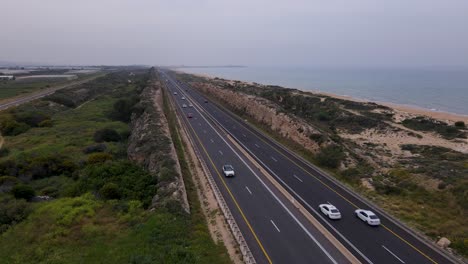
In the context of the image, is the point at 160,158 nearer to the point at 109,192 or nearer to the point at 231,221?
the point at 109,192

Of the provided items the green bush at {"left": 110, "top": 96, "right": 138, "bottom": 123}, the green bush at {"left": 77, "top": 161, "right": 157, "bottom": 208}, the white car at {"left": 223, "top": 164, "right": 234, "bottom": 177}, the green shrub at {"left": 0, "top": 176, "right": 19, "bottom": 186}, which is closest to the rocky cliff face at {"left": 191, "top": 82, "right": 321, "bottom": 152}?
the white car at {"left": 223, "top": 164, "right": 234, "bottom": 177}

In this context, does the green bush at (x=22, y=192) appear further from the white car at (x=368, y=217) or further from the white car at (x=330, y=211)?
the white car at (x=368, y=217)

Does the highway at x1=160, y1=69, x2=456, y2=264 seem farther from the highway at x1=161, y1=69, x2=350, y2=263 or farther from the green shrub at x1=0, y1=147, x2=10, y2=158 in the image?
the green shrub at x1=0, y1=147, x2=10, y2=158

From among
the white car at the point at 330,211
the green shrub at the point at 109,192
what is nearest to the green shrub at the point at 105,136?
the green shrub at the point at 109,192

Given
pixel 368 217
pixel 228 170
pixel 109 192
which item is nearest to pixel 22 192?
pixel 109 192

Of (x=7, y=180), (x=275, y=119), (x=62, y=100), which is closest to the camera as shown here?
(x=7, y=180)
